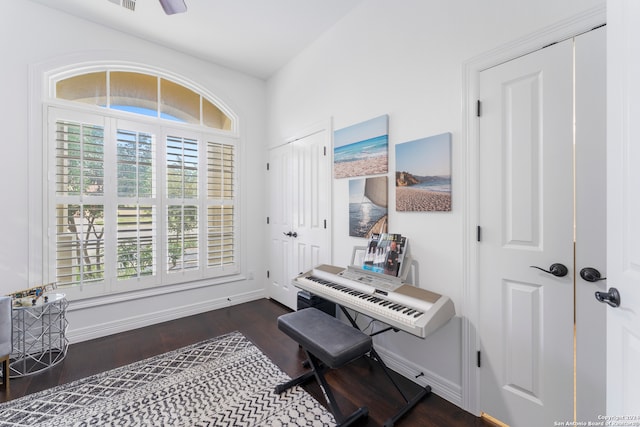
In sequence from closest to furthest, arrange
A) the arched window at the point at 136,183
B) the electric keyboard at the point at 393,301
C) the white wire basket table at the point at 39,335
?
the electric keyboard at the point at 393,301
the white wire basket table at the point at 39,335
the arched window at the point at 136,183

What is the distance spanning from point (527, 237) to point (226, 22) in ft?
10.6

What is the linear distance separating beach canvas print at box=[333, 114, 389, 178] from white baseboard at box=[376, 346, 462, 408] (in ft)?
5.07

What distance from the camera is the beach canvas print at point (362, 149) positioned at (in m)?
2.27

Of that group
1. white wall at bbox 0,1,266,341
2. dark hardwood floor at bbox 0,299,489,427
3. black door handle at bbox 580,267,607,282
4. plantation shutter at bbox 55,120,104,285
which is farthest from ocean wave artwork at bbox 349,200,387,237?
plantation shutter at bbox 55,120,104,285

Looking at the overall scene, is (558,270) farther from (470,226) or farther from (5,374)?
(5,374)

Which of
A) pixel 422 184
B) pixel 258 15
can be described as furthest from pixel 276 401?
pixel 258 15

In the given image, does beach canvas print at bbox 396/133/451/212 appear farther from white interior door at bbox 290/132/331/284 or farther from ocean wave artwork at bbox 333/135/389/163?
white interior door at bbox 290/132/331/284

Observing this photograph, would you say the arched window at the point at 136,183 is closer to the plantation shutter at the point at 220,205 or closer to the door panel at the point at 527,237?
the plantation shutter at the point at 220,205

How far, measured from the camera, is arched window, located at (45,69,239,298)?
2658 mm

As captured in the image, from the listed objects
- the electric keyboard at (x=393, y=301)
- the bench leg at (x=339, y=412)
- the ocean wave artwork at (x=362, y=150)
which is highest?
the ocean wave artwork at (x=362, y=150)

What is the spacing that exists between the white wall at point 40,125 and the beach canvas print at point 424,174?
2721 mm

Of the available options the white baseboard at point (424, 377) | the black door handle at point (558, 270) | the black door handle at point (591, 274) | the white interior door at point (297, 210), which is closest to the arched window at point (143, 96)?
the white interior door at point (297, 210)

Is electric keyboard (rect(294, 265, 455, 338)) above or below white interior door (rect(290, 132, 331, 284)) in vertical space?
below
